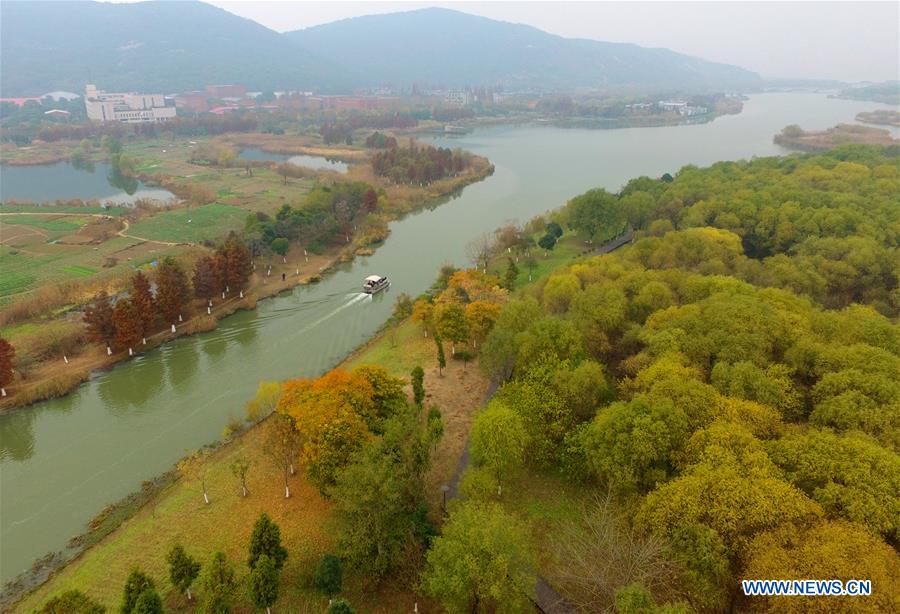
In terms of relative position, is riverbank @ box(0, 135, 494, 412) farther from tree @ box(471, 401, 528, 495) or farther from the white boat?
tree @ box(471, 401, 528, 495)

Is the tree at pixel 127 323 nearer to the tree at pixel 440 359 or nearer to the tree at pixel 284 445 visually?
the tree at pixel 284 445

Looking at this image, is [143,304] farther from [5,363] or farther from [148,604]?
[148,604]

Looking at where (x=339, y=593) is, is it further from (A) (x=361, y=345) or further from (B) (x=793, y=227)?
(B) (x=793, y=227)

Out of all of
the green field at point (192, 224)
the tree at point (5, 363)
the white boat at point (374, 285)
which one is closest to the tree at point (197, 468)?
the tree at point (5, 363)

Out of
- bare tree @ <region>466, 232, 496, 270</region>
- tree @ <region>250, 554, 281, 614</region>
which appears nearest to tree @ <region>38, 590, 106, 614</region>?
tree @ <region>250, 554, 281, 614</region>

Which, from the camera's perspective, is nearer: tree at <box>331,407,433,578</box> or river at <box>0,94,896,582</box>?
tree at <box>331,407,433,578</box>

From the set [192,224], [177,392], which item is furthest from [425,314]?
[192,224]
